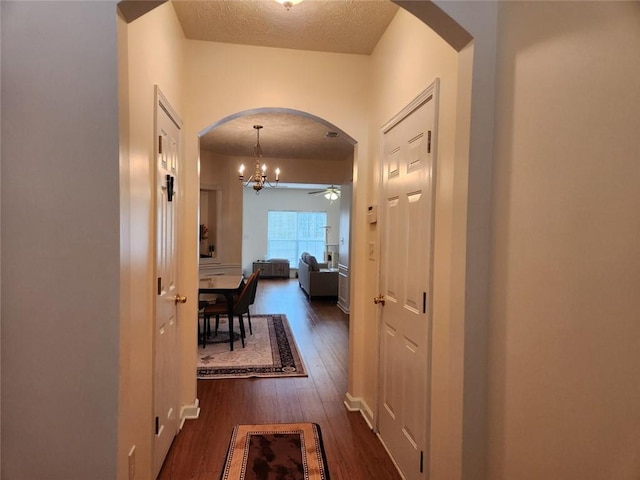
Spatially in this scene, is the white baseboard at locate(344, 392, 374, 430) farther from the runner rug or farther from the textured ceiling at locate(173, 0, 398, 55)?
the textured ceiling at locate(173, 0, 398, 55)

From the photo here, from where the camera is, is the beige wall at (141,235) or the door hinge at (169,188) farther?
the door hinge at (169,188)

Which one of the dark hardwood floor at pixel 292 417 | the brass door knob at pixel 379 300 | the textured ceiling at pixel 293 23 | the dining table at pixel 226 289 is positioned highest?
the textured ceiling at pixel 293 23

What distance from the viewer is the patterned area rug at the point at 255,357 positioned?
3777 millimetres

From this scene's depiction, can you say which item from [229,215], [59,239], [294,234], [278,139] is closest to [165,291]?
[59,239]

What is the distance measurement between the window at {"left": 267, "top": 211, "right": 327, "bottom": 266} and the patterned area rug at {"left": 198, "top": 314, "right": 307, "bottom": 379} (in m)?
6.43

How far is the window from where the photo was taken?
11805 millimetres

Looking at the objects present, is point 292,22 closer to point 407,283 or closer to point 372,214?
point 372,214

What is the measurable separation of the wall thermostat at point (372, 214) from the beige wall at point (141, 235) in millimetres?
1535

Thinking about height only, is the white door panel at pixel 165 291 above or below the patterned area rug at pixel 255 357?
above

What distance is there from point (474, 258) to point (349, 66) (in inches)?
87.7

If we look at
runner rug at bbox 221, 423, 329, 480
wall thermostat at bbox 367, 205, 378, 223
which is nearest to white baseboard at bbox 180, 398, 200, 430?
runner rug at bbox 221, 423, 329, 480

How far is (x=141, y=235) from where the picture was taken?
167 cm

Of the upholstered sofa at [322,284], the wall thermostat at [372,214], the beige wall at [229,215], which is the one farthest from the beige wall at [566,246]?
the upholstered sofa at [322,284]

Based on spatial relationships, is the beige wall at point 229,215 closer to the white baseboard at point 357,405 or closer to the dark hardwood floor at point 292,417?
the dark hardwood floor at point 292,417
